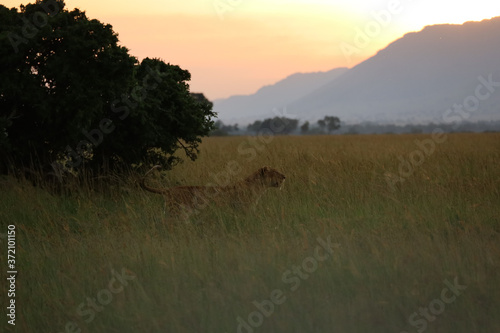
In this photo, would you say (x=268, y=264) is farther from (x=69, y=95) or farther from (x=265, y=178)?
(x=69, y=95)

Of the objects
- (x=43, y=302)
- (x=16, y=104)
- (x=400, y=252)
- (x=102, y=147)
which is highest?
(x=16, y=104)

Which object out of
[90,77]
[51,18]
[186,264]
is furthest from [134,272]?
[51,18]

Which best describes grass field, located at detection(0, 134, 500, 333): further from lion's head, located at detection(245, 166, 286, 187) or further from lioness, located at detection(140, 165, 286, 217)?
lion's head, located at detection(245, 166, 286, 187)

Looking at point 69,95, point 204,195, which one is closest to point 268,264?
point 204,195

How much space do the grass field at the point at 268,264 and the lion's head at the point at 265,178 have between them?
1.08 ft

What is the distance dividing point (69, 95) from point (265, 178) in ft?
13.2

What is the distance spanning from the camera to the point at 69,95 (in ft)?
33.3

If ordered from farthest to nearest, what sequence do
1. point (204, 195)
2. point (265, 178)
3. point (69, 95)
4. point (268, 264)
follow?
point (69, 95), point (265, 178), point (204, 195), point (268, 264)

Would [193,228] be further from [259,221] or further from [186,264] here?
[186,264]

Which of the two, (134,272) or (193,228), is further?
(193,228)

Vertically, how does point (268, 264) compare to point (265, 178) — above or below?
below

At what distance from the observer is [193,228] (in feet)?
23.8

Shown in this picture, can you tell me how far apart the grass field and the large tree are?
5.05 feet

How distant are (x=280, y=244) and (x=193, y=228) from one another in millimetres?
1402
